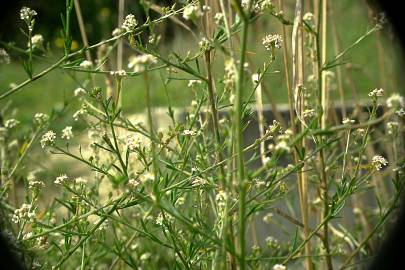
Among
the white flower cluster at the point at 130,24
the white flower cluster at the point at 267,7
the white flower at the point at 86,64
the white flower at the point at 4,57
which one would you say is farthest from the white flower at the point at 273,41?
the white flower at the point at 4,57

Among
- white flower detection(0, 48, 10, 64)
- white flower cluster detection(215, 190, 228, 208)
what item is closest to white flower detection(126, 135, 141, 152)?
white flower cluster detection(215, 190, 228, 208)

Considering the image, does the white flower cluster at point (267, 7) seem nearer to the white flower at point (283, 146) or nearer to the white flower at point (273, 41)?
the white flower at point (273, 41)

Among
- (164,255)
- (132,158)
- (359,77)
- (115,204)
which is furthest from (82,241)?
(359,77)

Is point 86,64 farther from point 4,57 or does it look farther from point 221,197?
point 221,197

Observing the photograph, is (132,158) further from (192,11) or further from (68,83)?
(68,83)

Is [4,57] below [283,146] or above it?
above

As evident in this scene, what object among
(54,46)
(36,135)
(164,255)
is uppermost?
(54,46)

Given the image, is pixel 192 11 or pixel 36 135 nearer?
pixel 192 11

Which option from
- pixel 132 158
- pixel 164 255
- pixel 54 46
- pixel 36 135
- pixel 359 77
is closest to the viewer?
pixel 36 135

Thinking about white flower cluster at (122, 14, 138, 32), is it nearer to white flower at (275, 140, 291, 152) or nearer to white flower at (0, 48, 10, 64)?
white flower at (0, 48, 10, 64)

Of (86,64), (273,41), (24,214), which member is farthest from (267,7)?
(24,214)

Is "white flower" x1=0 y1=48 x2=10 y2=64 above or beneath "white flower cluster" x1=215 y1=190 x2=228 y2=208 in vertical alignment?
above

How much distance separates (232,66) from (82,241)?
40 centimetres

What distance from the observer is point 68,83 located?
566 cm
